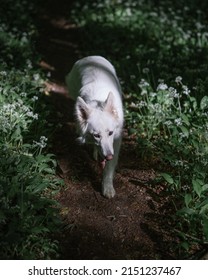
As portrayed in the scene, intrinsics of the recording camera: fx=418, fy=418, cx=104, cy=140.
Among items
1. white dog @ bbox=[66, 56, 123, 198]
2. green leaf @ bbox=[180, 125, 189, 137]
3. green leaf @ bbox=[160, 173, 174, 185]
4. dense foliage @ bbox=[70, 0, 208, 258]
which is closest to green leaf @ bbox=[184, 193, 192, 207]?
dense foliage @ bbox=[70, 0, 208, 258]

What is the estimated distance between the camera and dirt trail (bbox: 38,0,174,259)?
5055 mm

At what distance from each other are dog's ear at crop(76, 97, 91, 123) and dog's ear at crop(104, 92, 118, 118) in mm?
241

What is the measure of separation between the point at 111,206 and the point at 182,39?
652cm

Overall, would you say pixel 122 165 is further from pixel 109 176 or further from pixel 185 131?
pixel 185 131

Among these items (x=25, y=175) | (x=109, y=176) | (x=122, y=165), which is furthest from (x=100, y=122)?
(x=122, y=165)

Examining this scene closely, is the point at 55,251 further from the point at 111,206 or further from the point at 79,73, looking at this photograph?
the point at 79,73

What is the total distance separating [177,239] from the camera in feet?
16.9

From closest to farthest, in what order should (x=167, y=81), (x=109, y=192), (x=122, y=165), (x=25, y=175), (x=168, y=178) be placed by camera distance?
(x=25, y=175)
(x=168, y=178)
(x=109, y=192)
(x=122, y=165)
(x=167, y=81)

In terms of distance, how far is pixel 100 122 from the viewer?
539cm

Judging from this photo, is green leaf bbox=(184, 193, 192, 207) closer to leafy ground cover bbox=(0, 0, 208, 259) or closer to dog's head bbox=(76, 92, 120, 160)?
leafy ground cover bbox=(0, 0, 208, 259)

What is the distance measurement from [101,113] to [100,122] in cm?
13

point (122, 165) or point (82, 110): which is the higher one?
point (82, 110)

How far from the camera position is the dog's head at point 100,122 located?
17.6 feet
